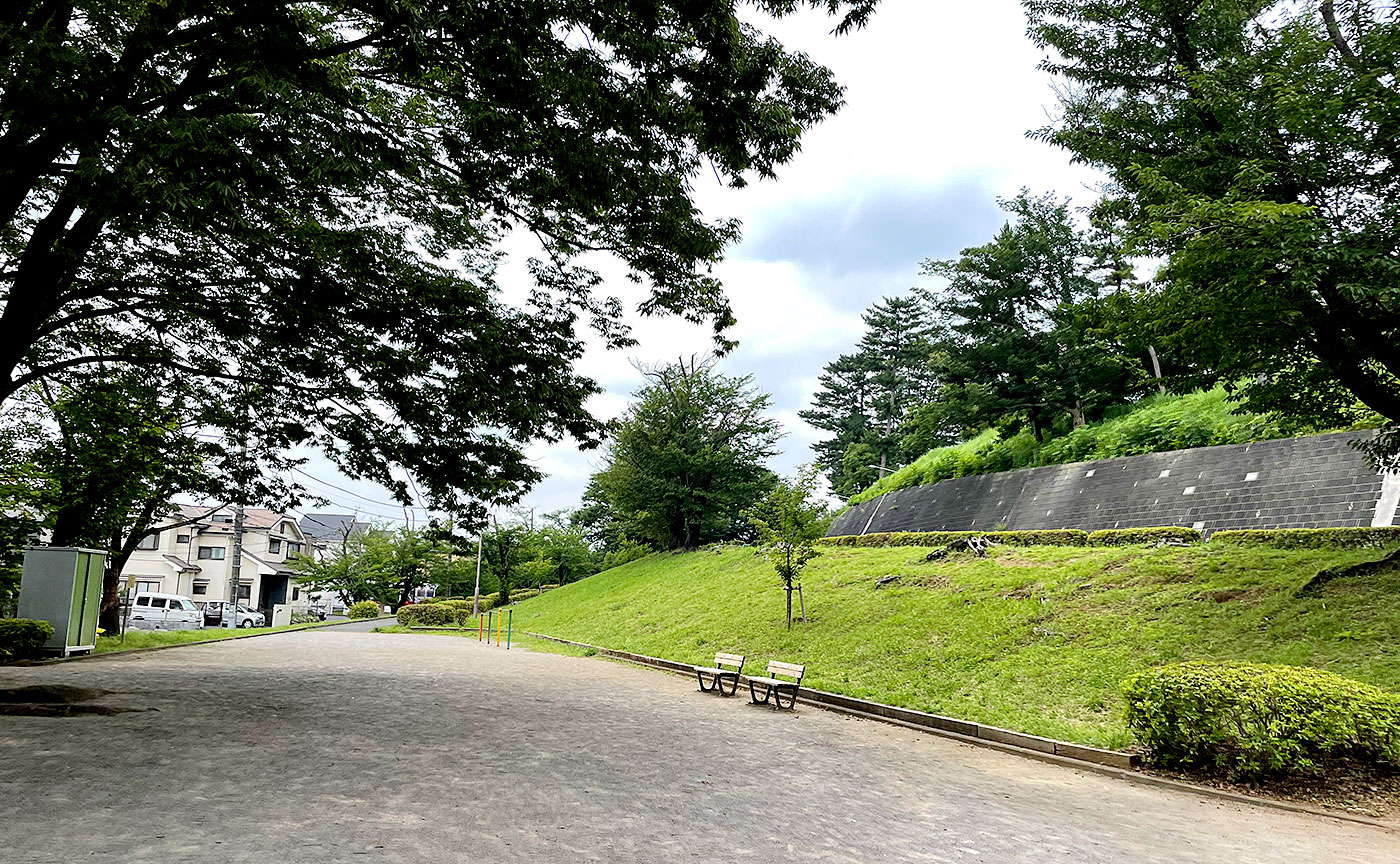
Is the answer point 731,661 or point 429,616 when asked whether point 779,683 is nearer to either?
point 731,661

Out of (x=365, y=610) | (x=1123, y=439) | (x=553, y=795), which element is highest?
(x=1123, y=439)

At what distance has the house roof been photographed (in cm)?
7906

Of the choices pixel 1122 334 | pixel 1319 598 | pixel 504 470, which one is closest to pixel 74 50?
pixel 504 470

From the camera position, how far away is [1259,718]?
686 centimetres

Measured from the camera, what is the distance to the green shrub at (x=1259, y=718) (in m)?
6.64

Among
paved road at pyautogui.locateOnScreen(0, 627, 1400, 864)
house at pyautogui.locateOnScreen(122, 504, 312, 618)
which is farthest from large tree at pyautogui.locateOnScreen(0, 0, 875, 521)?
house at pyautogui.locateOnScreen(122, 504, 312, 618)

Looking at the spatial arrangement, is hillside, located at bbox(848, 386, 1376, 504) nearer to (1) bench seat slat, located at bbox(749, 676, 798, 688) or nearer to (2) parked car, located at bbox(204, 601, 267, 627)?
(1) bench seat slat, located at bbox(749, 676, 798, 688)

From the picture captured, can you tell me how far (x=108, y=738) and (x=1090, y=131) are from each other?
16174 millimetres

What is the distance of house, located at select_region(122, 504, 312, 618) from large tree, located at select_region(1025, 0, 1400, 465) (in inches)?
1696

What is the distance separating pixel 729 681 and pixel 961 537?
33.4ft

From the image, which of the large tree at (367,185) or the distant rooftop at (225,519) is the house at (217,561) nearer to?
the distant rooftop at (225,519)

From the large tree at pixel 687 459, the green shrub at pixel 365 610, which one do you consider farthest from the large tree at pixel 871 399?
the green shrub at pixel 365 610

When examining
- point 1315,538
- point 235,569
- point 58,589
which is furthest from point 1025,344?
point 235,569

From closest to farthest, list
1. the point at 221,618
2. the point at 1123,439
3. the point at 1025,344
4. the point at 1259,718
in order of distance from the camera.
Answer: the point at 1259,718 → the point at 1123,439 → the point at 1025,344 → the point at 221,618
